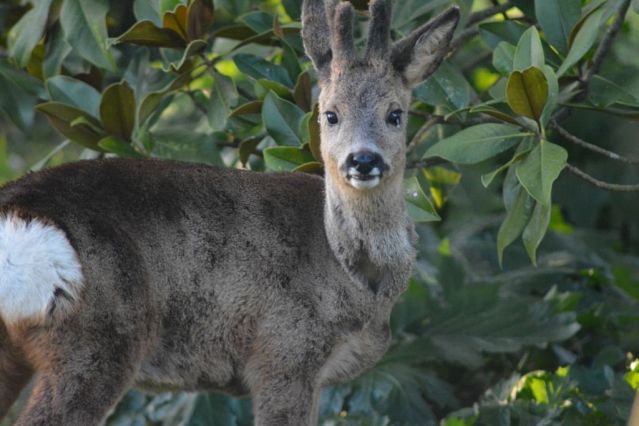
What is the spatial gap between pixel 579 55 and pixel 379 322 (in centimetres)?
147

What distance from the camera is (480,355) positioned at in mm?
7512

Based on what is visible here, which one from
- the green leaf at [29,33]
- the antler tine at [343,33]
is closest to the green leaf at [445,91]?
the antler tine at [343,33]

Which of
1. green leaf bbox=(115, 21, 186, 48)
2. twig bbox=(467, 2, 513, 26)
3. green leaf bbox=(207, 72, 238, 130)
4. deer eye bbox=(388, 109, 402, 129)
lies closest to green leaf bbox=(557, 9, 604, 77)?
deer eye bbox=(388, 109, 402, 129)

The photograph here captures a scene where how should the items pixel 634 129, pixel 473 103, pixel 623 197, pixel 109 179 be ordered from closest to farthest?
1. pixel 109 179
2. pixel 473 103
3. pixel 634 129
4. pixel 623 197

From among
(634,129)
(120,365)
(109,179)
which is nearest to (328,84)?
(109,179)

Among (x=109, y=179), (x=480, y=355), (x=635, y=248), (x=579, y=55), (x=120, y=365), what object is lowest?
(x=635, y=248)

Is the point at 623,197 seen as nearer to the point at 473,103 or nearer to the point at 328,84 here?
the point at 473,103

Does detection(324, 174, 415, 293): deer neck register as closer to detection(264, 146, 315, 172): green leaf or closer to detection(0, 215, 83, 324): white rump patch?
detection(264, 146, 315, 172): green leaf

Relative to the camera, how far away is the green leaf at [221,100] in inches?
247

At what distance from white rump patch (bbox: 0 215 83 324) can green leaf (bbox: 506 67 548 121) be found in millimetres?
1958

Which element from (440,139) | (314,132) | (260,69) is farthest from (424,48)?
(260,69)

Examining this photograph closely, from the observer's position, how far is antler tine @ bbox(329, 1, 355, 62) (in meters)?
5.28

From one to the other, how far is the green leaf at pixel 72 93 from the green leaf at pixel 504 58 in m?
2.08

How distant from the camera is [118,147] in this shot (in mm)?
6254
